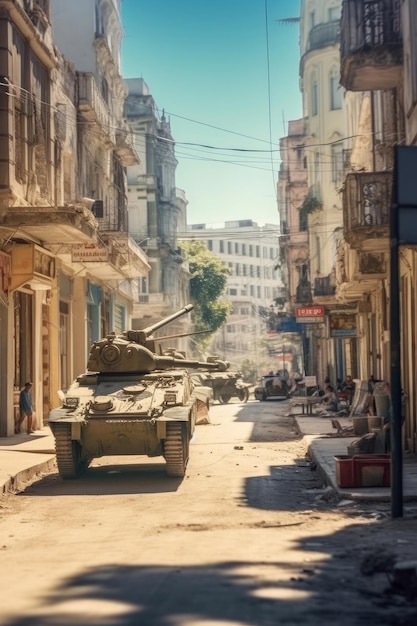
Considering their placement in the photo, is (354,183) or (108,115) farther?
(108,115)

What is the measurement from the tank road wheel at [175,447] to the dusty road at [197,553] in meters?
0.23

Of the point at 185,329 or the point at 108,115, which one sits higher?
the point at 108,115

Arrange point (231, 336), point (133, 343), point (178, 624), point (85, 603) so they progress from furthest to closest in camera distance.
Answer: point (231, 336), point (133, 343), point (85, 603), point (178, 624)

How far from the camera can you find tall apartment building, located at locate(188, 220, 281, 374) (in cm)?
10644

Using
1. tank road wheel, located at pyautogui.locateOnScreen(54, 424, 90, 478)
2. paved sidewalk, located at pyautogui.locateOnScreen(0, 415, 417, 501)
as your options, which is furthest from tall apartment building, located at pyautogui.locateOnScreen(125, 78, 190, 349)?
tank road wheel, located at pyautogui.locateOnScreen(54, 424, 90, 478)

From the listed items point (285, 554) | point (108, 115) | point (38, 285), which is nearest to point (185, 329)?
point (108, 115)

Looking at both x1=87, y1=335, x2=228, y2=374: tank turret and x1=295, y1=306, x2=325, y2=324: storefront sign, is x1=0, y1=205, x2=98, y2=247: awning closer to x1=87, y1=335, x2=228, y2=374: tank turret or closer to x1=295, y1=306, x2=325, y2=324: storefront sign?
x1=87, y1=335, x2=228, y2=374: tank turret

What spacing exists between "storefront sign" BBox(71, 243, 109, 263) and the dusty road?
13.1m

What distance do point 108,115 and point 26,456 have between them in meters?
20.2

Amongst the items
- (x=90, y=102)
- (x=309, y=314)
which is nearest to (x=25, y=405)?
(x=90, y=102)

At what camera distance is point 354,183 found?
18.5m

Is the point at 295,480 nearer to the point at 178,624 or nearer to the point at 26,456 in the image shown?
the point at 26,456

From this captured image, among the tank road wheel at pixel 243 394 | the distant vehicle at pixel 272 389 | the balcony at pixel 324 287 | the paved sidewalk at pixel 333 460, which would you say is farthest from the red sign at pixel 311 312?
the paved sidewalk at pixel 333 460

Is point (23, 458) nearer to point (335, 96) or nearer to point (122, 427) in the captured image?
point (122, 427)
